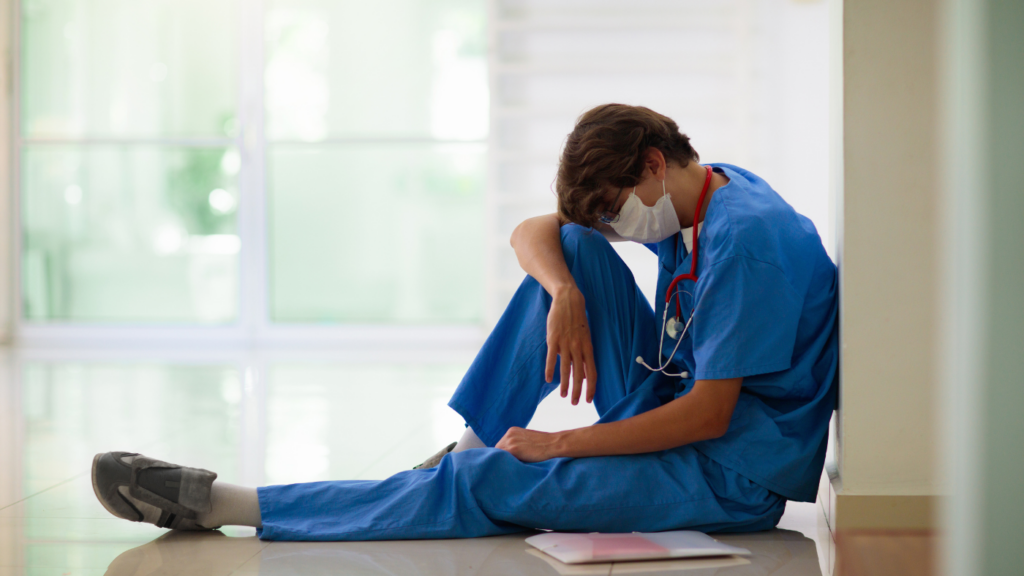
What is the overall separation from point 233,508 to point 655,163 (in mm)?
884

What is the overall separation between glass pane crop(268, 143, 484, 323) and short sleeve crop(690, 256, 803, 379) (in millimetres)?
3484

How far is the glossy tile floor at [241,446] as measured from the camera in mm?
1337

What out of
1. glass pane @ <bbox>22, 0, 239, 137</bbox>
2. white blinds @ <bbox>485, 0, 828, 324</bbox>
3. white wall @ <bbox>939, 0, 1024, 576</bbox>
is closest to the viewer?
white wall @ <bbox>939, 0, 1024, 576</bbox>

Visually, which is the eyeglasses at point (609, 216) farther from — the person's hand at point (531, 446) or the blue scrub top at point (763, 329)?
the person's hand at point (531, 446)

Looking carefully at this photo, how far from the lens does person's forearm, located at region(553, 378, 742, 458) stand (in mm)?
1346

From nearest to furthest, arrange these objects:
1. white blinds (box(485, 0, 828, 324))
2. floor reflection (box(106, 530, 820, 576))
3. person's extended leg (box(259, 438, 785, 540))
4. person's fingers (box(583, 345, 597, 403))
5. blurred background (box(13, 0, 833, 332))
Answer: floor reflection (box(106, 530, 820, 576))
person's extended leg (box(259, 438, 785, 540))
person's fingers (box(583, 345, 597, 403))
white blinds (box(485, 0, 828, 324))
blurred background (box(13, 0, 833, 332))

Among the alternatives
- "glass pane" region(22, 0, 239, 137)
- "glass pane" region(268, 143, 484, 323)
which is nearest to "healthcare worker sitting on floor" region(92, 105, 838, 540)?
"glass pane" region(268, 143, 484, 323)

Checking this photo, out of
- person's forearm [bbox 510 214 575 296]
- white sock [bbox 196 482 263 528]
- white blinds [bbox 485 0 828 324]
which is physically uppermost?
white blinds [bbox 485 0 828 324]

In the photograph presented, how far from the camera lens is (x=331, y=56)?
4754 millimetres

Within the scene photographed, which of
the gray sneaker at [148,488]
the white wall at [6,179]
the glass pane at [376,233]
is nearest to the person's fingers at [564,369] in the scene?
the gray sneaker at [148,488]

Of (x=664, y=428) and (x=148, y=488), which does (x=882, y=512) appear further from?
(x=148, y=488)

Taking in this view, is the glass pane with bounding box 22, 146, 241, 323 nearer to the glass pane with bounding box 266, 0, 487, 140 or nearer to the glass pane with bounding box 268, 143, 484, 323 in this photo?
the glass pane with bounding box 268, 143, 484, 323

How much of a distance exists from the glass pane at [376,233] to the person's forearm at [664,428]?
3.41 m

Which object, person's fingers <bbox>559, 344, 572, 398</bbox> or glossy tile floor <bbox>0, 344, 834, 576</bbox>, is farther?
person's fingers <bbox>559, 344, 572, 398</bbox>
